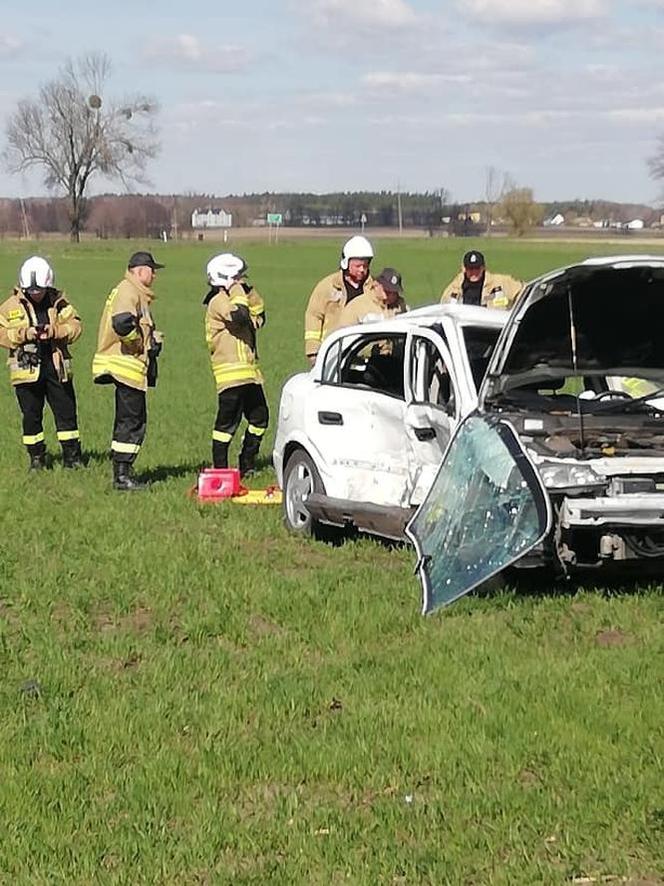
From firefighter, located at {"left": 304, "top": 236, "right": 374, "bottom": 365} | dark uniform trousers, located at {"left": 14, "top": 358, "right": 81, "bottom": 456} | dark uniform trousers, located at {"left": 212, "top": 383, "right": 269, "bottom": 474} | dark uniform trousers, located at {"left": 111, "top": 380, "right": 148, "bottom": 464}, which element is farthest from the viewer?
firefighter, located at {"left": 304, "top": 236, "right": 374, "bottom": 365}

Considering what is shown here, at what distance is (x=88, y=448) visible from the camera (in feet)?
43.9

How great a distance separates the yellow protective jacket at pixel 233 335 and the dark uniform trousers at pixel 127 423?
67 cm

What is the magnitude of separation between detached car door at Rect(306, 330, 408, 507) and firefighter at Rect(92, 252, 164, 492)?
6.87 feet

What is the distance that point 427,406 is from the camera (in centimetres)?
780

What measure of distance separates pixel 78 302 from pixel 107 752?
34.9 meters

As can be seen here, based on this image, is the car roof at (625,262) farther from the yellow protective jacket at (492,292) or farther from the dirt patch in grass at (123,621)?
the yellow protective jacket at (492,292)

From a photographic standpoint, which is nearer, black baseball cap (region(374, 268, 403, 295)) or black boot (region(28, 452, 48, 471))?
black baseball cap (region(374, 268, 403, 295))

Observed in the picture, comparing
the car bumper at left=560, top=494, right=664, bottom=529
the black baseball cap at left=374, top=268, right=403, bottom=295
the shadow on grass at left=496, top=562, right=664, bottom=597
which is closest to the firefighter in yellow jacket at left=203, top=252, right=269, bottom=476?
the black baseball cap at left=374, top=268, right=403, bottom=295

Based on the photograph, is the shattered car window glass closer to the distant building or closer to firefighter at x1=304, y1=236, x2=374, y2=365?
firefighter at x1=304, y1=236, x2=374, y2=365

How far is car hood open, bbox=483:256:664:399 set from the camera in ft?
24.9

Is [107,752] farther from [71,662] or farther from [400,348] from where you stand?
[400,348]

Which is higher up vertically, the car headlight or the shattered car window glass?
the shattered car window glass

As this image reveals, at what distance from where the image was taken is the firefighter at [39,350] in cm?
1162

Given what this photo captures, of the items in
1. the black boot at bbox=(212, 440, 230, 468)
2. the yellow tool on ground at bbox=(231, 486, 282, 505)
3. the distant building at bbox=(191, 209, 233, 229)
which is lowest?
the distant building at bbox=(191, 209, 233, 229)
